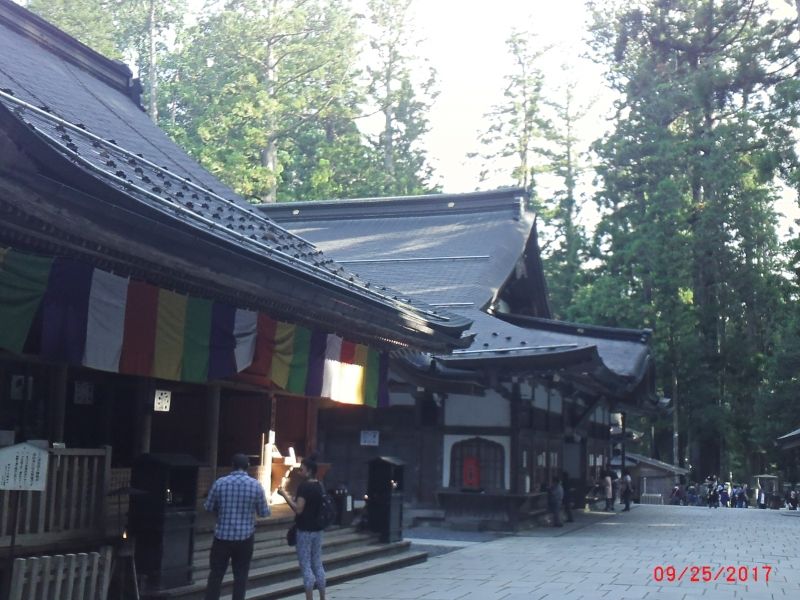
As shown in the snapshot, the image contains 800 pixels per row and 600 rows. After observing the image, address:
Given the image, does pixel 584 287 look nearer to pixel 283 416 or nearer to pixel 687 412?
pixel 687 412

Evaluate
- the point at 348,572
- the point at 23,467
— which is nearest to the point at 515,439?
the point at 348,572

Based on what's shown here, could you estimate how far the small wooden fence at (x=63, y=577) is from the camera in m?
8.00

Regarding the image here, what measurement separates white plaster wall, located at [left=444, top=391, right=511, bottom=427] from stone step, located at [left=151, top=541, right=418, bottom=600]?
223 inches

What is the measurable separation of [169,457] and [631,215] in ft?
127

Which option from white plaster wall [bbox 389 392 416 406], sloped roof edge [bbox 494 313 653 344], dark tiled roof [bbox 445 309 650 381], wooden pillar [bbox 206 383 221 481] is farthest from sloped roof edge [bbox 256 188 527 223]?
wooden pillar [bbox 206 383 221 481]

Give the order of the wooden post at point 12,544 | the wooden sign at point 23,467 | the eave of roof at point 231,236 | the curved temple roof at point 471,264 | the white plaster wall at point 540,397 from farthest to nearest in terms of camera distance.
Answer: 1. the white plaster wall at point 540,397
2. the curved temple roof at point 471,264
3. the wooden post at point 12,544
4. the wooden sign at point 23,467
5. the eave of roof at point 231,236

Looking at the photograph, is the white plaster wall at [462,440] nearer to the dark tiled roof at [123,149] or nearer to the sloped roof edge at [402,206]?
the dark tiled roof at [123,149]

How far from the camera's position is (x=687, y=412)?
4394 cm

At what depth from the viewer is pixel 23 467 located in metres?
7.77

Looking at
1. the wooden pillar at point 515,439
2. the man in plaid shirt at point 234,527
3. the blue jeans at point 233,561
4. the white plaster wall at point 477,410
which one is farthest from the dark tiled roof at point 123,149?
the white plaster wall at point 477,410

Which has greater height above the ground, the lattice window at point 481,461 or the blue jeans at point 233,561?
the lattice window at point 481,461

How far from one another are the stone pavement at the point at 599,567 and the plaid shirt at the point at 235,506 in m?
2.53

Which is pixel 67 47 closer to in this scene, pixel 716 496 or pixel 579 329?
pixel 579 329
